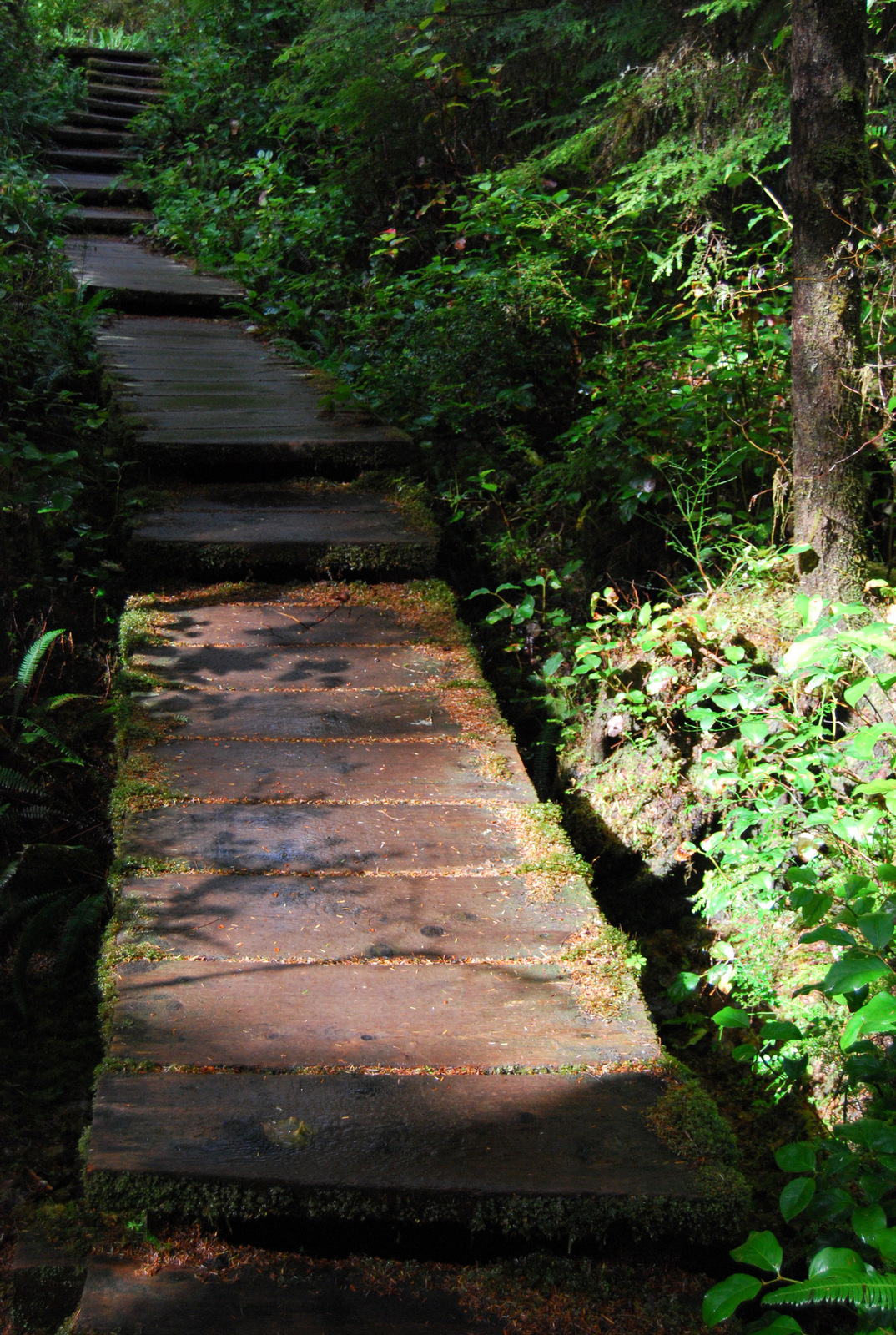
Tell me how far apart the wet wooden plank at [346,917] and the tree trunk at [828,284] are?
172 cm

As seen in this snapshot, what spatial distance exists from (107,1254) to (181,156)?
10370 mm

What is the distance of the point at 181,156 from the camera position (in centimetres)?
971

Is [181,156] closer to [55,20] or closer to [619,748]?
[55,20]

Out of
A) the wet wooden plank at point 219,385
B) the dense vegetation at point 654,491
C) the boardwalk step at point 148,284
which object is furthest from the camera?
the boardwalk step at point 148,284

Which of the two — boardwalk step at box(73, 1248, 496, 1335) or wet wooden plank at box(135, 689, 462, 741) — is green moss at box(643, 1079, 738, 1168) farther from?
wet wooden plank at box(135, 689, 462, 741)

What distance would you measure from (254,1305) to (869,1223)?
1.00 meters

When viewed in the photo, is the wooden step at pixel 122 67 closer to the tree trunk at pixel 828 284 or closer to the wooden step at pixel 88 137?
the wooden step at pixel 88 137

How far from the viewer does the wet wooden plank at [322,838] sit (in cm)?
226

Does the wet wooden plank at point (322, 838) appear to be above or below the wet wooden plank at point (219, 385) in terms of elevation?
below

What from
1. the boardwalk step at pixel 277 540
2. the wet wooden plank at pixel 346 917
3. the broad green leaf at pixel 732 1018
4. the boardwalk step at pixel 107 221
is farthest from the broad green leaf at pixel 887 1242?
the boardwalk step at pixel 107 221

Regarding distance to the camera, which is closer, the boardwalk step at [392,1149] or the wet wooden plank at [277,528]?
the boardwalk step at [392,1149]

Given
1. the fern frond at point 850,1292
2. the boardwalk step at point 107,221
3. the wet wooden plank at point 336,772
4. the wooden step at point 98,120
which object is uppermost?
the wooden step at point 98,120

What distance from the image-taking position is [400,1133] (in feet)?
5.41

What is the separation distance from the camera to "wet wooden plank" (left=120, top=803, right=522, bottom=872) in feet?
7.42
